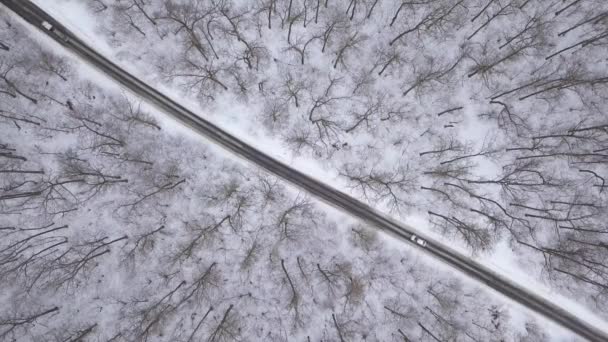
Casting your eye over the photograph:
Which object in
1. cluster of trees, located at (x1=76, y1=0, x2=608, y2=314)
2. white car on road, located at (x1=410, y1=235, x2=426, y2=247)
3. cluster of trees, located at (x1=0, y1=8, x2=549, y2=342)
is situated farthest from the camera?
white car on road, located at (x1=410, y1=235, x2=426, y2=247)

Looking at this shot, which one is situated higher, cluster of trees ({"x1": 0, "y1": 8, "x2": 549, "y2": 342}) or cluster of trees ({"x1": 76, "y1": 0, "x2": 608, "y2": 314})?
cluster of trees ({"x1": 76, "y1": 0, "x2": 608, "y2": 314})

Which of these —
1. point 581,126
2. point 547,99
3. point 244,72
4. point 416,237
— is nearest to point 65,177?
point 244,72

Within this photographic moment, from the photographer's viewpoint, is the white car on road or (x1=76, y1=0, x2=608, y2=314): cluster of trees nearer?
(x1=76, y1=0, x2=608, y2=314): cluster of trees

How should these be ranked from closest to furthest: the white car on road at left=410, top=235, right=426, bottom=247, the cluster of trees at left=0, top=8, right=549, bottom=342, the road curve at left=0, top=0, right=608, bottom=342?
the cluster of trees at left=0, top=8, right=549, bottom=342 < the road curve at left=0, top=0, right=608, bottom=342 < the white car on road at left=410, top=235, right=426, bottom=247

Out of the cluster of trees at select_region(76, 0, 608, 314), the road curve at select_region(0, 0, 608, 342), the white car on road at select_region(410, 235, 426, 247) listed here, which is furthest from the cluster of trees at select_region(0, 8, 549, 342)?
the cluster of trees at select_region(76, 0, 608, 314)

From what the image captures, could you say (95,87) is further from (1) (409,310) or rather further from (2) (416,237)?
(1) (409,310)

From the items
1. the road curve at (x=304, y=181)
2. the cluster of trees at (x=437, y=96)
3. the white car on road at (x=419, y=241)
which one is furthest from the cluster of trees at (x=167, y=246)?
the cluster of trees at (x=437, y=96)

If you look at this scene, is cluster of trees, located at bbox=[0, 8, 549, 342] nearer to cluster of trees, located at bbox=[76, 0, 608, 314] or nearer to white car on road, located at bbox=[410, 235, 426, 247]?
white car on road, located at bbox=[410, 235, 426, 247]
